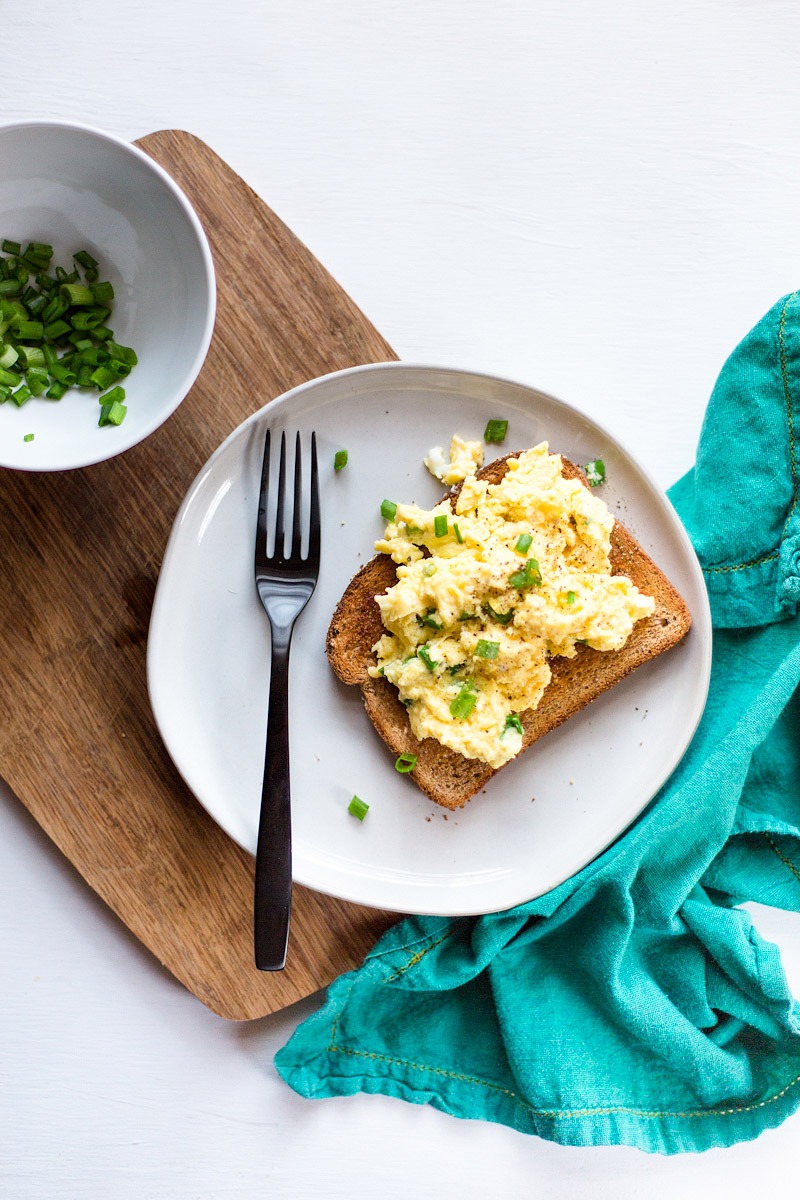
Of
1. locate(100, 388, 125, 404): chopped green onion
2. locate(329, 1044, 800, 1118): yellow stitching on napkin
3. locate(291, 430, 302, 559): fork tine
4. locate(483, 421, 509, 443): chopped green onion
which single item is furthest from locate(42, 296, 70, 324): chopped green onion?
locate(329, 1044, 800, 1118): yellow stitching on napkin

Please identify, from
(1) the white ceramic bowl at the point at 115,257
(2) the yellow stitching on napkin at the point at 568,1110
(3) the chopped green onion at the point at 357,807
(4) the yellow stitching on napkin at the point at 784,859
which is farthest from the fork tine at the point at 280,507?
(4) the yellow stitching on napkin at the point at 784,859

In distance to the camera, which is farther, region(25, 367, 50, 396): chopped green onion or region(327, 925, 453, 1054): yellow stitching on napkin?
region(327, 925, 453, 1054): yellow stitching on napkin

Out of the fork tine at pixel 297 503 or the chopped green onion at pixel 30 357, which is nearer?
the chopped green onion at pixel 30 357

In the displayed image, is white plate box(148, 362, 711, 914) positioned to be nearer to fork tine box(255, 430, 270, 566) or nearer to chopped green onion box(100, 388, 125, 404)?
fork tine box(255, 430, 270, 566)

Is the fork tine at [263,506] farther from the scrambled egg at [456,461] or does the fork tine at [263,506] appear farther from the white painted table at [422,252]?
the white painted table at [422,252]

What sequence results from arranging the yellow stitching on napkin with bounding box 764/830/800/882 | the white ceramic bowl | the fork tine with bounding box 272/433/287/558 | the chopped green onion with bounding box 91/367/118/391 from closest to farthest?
the white ceramic bowl < the chopped green onion with bounding box 91/367/118/391 < the fork tine with bounding box 272/433/287/558 < the yellow stitching on napkin with bounding box 764/830/800/882

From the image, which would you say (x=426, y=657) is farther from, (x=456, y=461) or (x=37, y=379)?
(x=37, y=379)

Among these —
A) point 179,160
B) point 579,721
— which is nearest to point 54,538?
point 179,160

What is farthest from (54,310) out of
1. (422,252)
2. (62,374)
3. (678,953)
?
(678,953)
